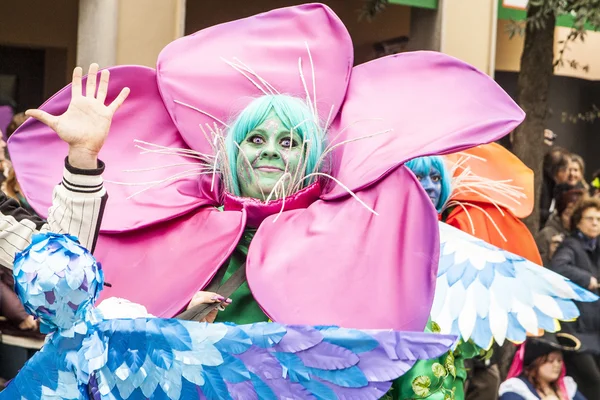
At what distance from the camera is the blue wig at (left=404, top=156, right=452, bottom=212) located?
4305 mm

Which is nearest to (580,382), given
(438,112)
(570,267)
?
(570,267)

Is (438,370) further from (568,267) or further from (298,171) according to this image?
(568,267)

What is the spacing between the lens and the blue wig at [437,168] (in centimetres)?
430

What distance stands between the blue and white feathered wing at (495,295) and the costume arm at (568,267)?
2154 millimetres

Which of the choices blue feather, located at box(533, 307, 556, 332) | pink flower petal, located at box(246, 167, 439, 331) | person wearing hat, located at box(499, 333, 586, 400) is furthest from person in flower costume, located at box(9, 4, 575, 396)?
person wearing hat, located at box(499, 333, 586, 400)

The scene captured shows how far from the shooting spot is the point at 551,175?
7453 millimetres

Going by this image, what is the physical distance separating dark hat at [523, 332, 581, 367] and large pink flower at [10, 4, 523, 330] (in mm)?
2962

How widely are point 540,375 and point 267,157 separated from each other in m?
3.22

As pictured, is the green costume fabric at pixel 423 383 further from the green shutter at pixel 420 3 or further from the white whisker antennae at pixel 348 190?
the green shutter at pixel 420 3

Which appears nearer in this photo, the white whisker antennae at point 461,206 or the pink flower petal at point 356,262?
the pink flower petal at point 356,262

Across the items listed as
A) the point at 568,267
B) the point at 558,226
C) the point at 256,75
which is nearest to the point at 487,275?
the point at 256,75

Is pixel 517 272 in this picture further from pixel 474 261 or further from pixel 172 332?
pixel 172 332

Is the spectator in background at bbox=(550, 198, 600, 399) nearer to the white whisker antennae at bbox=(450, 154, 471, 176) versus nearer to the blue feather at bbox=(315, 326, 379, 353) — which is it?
the white whisker antennae at bbox=(450, 154, 471, 176)

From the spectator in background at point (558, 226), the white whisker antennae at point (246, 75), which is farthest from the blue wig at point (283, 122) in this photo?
the spectator in background at point (558, 226)
